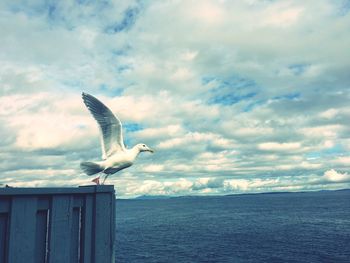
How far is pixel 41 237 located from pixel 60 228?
0.25 meters

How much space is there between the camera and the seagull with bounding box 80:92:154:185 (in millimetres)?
7861

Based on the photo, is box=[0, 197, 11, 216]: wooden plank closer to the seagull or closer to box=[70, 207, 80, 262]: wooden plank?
box=[70, 207, 80, 262]: wooden plank

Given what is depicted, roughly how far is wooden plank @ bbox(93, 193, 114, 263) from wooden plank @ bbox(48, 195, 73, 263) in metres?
0.47

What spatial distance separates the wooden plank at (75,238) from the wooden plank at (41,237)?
0.46 m

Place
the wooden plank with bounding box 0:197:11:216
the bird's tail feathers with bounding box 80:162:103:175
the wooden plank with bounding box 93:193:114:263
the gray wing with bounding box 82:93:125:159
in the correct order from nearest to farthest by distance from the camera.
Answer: the wooden plank with bounding box 0:197:11:216, the wooden plank with bounding box 93:193:114:263, the bird's tail feathers with bounding box 80:162:103:175, the gray wing with bounding box 82:93:125:159

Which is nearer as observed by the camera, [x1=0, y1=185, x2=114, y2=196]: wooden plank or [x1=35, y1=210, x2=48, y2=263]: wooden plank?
[x1=0, y1=185, x2=114, y2=196]: wooden plank

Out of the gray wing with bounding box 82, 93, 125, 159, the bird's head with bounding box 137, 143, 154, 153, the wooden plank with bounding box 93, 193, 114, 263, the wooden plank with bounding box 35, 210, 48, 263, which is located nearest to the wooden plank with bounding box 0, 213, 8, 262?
the wooden plank with bounding box 35, 210, 48, 263

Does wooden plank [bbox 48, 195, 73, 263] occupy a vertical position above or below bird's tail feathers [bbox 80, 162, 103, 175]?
below

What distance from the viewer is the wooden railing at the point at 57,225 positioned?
4.07 metres

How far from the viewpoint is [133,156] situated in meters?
8.31

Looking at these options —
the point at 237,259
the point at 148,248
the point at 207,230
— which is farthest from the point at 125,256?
the point at 207,230

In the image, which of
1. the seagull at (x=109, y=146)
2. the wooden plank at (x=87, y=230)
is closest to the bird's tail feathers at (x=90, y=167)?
the seagull at (x=109, y=146)

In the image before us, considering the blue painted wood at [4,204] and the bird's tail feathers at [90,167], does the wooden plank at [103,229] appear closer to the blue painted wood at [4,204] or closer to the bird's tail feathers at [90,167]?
the blue painted wood at [4,204]

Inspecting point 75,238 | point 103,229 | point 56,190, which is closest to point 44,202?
point 56,190
